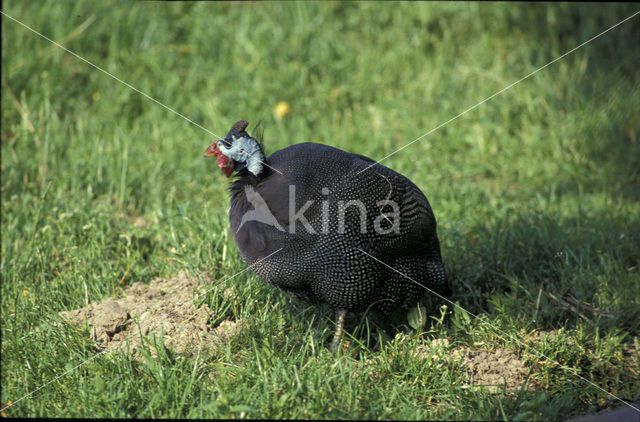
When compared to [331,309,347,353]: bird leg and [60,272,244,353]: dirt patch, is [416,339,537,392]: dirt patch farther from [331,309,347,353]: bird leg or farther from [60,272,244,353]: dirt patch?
[60,272,244,353]: dirt patch

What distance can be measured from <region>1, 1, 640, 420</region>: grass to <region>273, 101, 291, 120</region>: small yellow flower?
48mm

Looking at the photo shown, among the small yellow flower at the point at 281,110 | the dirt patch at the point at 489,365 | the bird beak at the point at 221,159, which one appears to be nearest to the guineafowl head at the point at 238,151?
the bird beak at the point at 221,159

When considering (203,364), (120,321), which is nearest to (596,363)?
(203,364)

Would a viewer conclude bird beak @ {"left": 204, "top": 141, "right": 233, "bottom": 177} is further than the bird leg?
No

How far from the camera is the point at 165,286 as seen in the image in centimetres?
316

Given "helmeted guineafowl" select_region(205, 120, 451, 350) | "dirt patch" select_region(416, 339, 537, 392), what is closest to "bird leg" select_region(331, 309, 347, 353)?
"helmeted guineafowl" select_region(205, 120, 451, 350)

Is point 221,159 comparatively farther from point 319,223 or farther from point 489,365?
point 489,365

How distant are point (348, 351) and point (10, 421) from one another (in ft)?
4.26

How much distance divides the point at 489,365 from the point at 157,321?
1.39 metres

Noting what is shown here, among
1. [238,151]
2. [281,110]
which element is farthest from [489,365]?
[281,110]

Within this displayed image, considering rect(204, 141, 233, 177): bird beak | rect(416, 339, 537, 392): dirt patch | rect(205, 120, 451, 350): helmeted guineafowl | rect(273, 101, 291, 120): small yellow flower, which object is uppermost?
rect(273, 101, 291, 120): small yellow flower

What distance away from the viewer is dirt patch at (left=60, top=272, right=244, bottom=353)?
2.74 meters

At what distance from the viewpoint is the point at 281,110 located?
4.93 m

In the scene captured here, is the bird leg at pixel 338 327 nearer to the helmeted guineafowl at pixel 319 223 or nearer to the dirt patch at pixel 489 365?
the helmeted guineafowl at pixel 319 223
